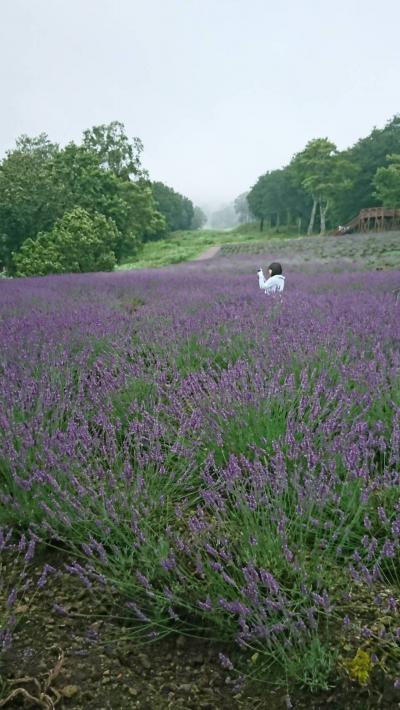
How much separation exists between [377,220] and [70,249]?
26.1m

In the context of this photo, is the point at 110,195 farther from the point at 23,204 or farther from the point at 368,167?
the point at 368,167

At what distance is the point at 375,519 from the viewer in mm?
1954

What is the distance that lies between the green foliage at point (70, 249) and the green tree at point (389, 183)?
28.3m

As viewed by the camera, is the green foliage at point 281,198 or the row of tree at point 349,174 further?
the green foliage at point 281,198

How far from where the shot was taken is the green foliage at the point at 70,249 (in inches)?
603

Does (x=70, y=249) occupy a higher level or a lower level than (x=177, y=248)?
higher

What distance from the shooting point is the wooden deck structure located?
3491cm

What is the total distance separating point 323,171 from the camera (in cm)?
5031

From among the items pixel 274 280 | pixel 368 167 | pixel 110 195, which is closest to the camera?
pixel 274 280

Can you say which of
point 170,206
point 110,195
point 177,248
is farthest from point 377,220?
point 170,206

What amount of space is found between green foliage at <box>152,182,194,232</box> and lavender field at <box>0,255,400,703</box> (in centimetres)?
6291

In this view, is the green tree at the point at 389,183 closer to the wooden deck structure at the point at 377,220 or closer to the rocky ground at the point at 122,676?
the wooden deck structure at the point at 377,220

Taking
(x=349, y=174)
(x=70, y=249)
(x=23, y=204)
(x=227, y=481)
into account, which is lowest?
(x=227, y=481)

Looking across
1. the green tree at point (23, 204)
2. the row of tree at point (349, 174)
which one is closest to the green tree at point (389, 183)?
the row of tree at point (349, 174)
